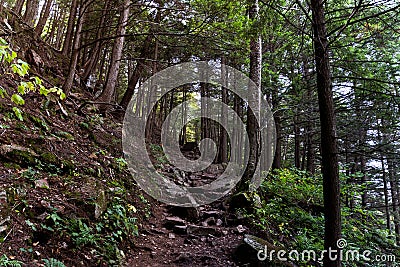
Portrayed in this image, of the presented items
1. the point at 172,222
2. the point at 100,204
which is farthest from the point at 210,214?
the point at 100,204

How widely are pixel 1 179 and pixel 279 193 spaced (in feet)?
22.6

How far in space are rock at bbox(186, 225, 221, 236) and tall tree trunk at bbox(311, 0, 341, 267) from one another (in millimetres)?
3059

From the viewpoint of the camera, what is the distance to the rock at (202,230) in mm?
6352

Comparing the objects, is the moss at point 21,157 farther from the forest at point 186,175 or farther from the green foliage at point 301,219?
the green foliage at point 301,219

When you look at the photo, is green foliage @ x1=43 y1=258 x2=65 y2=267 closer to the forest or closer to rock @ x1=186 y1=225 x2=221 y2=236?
the forest

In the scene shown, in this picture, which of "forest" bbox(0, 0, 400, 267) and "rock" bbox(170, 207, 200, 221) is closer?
"forest" bbox(0, 0, 400, 267)

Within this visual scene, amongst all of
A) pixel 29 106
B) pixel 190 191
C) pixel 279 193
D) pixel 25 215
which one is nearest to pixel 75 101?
pixel 29 106

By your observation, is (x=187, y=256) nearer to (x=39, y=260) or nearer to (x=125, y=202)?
(x=125, y=202)

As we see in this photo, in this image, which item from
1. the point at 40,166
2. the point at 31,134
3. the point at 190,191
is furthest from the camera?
the point at 190,191

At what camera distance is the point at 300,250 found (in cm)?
575

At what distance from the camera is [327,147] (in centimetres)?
372

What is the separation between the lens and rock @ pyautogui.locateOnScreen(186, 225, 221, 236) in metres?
6.35

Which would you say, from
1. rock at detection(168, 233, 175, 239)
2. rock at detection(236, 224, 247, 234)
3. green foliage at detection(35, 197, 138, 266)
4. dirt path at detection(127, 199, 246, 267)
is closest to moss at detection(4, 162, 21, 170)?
green foliage at detection(35, 197, 138, 266)

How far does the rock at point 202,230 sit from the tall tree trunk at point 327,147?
306 cm
